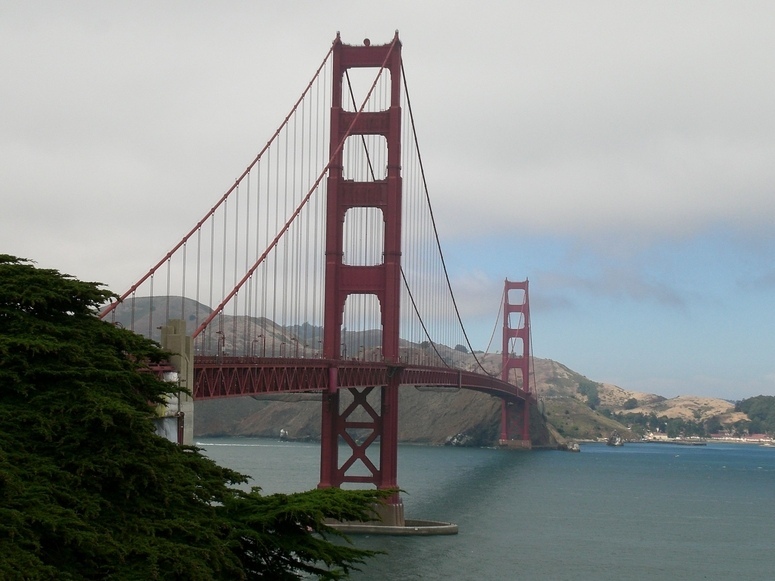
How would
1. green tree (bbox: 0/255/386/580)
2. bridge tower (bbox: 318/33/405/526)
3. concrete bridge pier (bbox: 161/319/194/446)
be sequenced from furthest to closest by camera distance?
bridge tower (bbox: 318/33/405/526) → concrete bridge pier (bbox: 161/319/194/446) → green tree (bbox: 0/255/386/580)

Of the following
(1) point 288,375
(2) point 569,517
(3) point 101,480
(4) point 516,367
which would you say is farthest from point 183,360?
(4) point 516,367

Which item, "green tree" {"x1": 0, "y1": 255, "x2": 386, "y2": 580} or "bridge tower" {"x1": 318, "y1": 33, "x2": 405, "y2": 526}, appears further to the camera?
"bridge tower" {"x1": 318, "y1": 33, "x2": 405, "y2": 526}

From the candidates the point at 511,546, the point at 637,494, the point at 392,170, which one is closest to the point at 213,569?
the point at 511,546

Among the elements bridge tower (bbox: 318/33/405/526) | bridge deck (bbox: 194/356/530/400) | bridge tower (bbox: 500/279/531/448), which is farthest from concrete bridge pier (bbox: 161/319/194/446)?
bridge tower (bbox: 500/279/531/448)

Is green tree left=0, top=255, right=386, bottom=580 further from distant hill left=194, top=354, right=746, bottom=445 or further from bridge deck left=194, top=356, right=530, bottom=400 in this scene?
distant hill left=194, top=354, right=746, bottom=445

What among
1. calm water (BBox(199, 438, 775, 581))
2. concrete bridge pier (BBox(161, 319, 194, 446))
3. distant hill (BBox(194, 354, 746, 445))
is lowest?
calm water (BBox(199, 438, 775, 581))

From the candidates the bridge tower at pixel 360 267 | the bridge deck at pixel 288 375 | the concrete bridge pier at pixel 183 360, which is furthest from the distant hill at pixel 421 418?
the concrete bridge pier at pixel 183 360

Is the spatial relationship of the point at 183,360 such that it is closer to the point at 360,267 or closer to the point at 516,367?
the point at 360,267

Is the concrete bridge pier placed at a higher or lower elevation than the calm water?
higher
